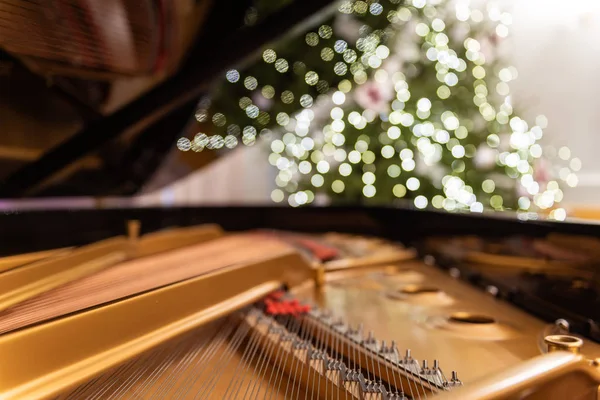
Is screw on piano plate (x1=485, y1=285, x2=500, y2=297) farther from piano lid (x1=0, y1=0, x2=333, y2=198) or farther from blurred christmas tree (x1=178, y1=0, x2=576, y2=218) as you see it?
blurred christmas tree (x1=178, y1=0, x2=576, y2=218)

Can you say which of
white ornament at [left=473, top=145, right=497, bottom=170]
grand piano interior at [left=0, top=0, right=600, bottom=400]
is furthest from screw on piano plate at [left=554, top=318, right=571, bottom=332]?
white ornament at [left=473, top=145, right=497, bottom=170]

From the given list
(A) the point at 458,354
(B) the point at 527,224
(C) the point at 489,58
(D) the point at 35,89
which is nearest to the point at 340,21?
(C) the point at 489,58

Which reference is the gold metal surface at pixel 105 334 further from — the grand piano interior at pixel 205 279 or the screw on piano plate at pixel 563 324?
the screw on piano plate at pixel 563 324

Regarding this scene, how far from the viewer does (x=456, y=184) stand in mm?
4164

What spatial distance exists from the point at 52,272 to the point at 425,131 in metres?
3.42

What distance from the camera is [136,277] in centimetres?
125

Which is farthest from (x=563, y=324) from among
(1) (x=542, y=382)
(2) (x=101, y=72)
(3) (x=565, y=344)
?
(2) (x=101, y=72)

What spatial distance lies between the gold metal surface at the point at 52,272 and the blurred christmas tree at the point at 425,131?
263 cm

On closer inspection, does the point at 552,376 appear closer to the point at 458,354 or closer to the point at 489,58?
the point at 458,354

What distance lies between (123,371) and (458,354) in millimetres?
620

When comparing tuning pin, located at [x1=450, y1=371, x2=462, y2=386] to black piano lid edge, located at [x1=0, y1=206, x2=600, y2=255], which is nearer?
tuning pin, located at [x1=450, y1=371, x2=462, y2=386]

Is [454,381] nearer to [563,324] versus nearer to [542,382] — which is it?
[542,382]

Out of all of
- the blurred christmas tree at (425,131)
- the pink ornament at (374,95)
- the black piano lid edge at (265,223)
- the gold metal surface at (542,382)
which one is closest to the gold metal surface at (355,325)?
the gold metal surface at (542,382)

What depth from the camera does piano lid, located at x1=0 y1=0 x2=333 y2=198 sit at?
1102 mm
